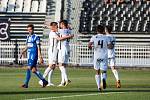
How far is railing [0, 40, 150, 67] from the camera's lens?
36.8 m

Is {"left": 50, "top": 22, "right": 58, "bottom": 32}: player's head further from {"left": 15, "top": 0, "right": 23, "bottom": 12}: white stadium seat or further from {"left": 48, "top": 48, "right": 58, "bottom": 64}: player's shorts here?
{"left": 15, "top": 0, "right": 23, "bottom": 12}: white stadium seat

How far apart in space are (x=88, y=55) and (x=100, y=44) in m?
19.3

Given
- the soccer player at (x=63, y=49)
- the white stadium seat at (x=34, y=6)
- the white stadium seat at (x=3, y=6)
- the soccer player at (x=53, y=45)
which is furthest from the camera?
the white stadium seat at (x=34, y=6)

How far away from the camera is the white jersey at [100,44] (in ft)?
58.3

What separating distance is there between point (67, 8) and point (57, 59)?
22.0 metres

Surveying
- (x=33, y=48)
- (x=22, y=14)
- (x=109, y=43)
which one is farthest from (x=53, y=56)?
(x=22, y=14)

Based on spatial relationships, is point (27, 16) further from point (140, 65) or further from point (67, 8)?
point (140, 65)

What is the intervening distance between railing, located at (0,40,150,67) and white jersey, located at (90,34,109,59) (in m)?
18.7

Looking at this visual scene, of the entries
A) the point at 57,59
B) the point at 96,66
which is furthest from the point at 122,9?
the point at 96,66

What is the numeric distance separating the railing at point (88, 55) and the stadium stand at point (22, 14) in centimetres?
489

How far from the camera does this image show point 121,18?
42.2 meters

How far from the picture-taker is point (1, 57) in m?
37.4

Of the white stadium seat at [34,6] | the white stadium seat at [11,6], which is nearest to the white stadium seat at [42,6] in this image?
the white stadium seat at [34,6]

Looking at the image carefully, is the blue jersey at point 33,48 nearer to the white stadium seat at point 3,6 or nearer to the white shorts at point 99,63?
the white shorts at point 99,63
